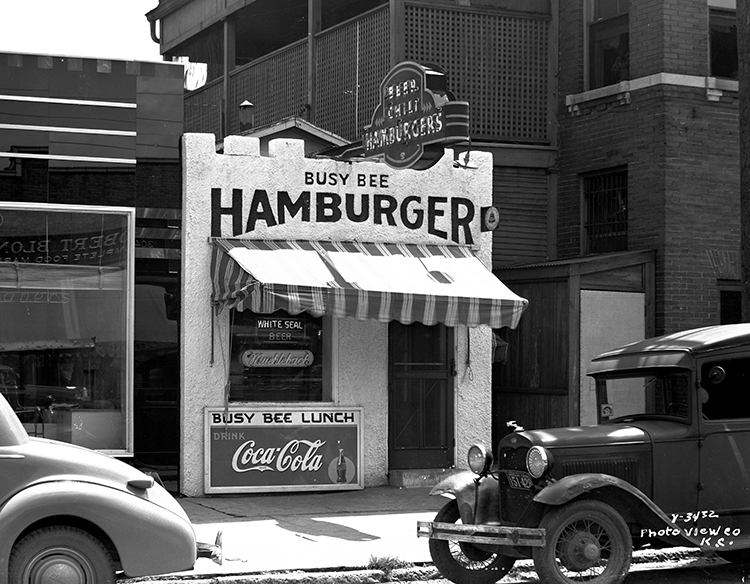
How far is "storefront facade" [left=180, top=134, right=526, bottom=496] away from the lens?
11805 millimetres

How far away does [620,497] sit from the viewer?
7.92 metres

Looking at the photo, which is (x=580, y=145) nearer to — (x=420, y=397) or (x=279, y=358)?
(x=420, y=397)

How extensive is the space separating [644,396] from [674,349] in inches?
30.8

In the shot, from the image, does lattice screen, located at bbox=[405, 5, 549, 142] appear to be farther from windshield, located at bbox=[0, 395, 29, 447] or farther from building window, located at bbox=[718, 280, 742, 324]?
windshield, located at bbox=[0, 395, 29, 447]

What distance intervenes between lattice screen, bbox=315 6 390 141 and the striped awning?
12.2 ft

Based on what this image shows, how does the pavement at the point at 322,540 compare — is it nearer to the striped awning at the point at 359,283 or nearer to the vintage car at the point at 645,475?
the vintage car at the point at 645,475

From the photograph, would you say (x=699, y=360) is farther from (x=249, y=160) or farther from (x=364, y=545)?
(x=249, y=160)

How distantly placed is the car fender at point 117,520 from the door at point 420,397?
6.00 meters

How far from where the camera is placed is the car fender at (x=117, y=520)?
6.61 m

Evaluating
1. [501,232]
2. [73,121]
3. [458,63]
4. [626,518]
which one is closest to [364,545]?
[626,518]

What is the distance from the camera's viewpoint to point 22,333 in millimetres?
11883

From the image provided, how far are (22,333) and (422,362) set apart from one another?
4504 mm

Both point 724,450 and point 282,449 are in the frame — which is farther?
point 282,449

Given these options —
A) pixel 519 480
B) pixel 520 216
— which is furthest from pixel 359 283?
pixel 520 216
